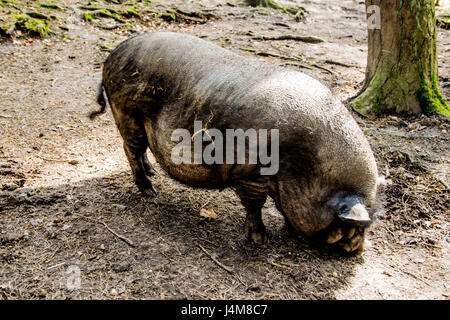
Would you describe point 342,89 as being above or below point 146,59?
below

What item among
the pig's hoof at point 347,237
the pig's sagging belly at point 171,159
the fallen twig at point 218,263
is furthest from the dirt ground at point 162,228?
the pig's sagging belly at point 171,159

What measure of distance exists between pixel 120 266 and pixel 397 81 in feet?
14.3

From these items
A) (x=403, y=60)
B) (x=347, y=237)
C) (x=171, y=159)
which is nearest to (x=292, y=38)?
(x=403, y=60)

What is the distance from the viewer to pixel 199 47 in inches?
130

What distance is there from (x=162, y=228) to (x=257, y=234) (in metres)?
0.89

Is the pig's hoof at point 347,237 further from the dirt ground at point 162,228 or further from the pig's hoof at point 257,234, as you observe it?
the pig's hoof at point 257,234

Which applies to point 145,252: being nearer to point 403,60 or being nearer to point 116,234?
point 116,234

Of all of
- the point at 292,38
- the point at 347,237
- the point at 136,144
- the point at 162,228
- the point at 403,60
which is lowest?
the point at 162,228

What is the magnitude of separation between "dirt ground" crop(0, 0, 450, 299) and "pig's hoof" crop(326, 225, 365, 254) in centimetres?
15

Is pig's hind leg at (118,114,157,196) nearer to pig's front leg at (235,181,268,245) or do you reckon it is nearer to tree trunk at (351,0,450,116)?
pig's front leg at (235,181,268,245)

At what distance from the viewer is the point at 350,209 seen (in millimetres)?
2670

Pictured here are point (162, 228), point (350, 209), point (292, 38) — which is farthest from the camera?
point (292, 38)

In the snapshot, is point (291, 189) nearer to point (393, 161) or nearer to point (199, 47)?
point (199, 47)

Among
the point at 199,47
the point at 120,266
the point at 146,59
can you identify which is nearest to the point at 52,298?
the point at 120,266
